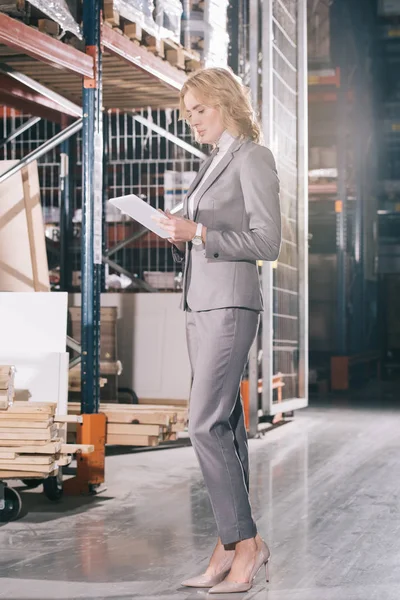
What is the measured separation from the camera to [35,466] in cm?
520

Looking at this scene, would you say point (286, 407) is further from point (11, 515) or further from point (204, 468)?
point (204, 468)

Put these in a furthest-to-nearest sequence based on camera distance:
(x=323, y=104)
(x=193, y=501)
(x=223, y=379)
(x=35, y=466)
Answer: (x=323, y=104) → (x=193, y=501) → (x=35, y=466) → (x=223, y=379)

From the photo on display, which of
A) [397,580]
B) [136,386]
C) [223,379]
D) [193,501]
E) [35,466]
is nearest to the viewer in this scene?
[223,379]

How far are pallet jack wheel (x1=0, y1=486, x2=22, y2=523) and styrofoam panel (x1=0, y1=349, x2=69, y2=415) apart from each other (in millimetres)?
689

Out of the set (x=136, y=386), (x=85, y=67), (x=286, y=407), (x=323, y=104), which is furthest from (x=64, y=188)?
(x=323, y=104)

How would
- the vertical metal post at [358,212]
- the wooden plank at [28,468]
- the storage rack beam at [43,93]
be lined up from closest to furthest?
the wooden plank at [28,468] < the storage rack beam at [43,93] < the vertical metal post at [358,212]

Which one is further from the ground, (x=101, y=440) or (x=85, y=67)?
(x=85, y=67)

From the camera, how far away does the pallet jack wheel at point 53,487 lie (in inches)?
228

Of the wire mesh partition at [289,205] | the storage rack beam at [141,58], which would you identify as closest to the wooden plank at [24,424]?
the storage rack beam at [141,58]

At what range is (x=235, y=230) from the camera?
365 cm

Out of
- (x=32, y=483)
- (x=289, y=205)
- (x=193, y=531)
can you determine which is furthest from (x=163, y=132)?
(x=193, y=531)

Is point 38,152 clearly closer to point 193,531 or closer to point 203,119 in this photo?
point 193,531

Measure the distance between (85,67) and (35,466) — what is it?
2386 mm

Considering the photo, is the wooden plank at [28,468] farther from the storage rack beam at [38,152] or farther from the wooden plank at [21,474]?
the storage rack beam at [38,152]
